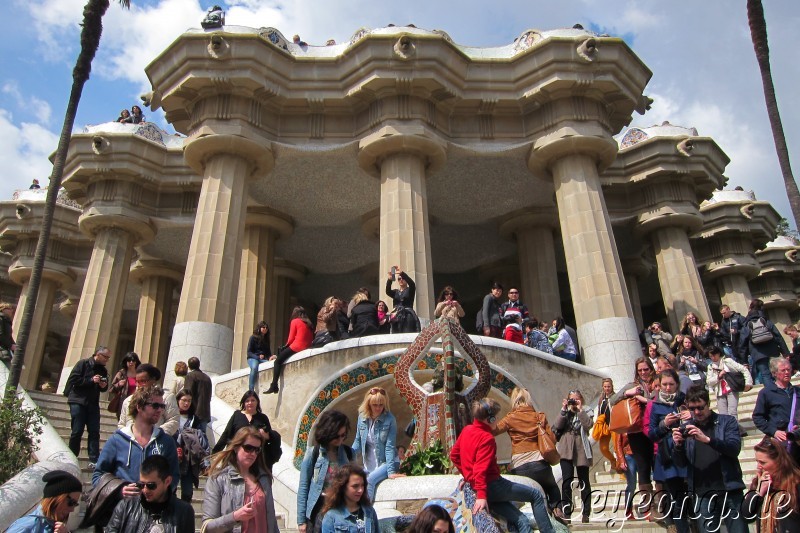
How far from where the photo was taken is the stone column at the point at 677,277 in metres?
21.4

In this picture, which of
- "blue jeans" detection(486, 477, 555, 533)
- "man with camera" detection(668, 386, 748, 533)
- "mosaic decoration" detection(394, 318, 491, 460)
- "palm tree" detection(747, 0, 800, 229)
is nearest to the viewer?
"blue jeans" detection(486, 477, 555, 533)

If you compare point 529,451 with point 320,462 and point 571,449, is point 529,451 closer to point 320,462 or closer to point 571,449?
point 571,449

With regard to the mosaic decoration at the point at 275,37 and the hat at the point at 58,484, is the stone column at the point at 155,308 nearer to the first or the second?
the mosaic decoration at the point at 275,37

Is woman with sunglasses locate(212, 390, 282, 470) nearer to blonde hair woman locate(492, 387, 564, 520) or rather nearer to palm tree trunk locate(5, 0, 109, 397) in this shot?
blonde hair woman locate(492, 387, 564, 520)

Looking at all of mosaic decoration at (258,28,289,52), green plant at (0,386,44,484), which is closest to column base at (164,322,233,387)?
green plant at (0,386,44,484)

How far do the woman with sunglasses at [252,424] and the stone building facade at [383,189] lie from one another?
810cm

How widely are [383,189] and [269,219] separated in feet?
20.2

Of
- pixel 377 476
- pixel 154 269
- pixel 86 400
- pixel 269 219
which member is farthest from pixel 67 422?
pixel 154 269

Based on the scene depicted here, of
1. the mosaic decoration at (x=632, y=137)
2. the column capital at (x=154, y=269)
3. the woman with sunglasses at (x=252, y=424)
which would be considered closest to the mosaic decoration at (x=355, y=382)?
the woman with sunglasses at (x=252, y=424)

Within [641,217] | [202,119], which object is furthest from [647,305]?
[202,119]

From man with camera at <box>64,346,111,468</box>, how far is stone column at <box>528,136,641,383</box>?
10.7 meters

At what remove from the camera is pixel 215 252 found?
16359mm

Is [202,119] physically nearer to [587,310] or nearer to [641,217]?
[587,310]

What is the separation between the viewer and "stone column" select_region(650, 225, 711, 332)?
2136 centimetres
